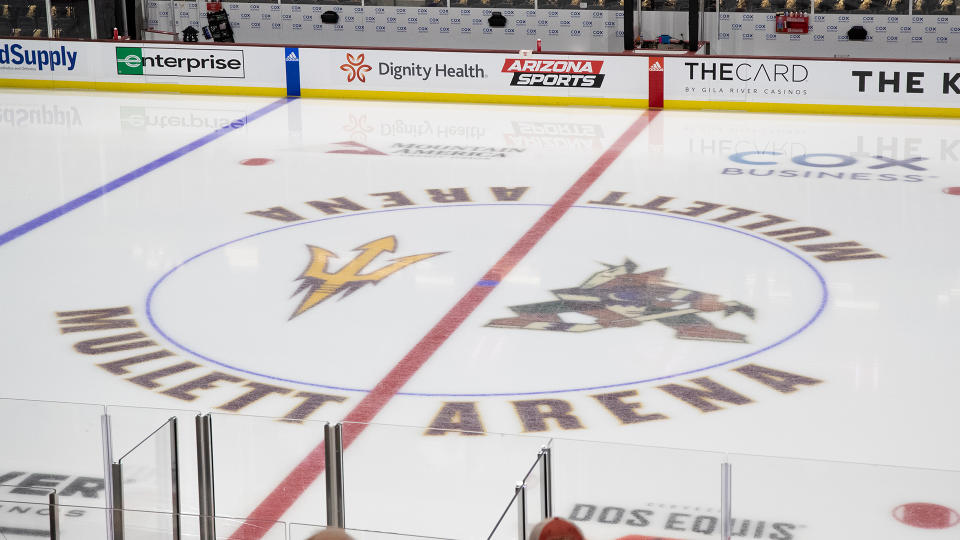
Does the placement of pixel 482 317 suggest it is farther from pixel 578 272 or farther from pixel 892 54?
pixel 892 54

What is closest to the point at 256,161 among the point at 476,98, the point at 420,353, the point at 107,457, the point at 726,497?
the point at 476,98

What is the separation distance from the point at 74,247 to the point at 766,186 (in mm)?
6414

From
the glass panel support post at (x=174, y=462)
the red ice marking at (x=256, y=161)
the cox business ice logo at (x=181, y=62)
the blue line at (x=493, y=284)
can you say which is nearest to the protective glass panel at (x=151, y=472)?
the glass panel support post at (x=174, y=462)

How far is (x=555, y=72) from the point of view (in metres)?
17.3

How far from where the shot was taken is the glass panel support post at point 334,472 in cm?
488

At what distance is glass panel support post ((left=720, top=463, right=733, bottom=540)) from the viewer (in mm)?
4398

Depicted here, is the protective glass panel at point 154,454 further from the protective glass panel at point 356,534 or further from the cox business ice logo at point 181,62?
the cox business ice logo at point 181,62

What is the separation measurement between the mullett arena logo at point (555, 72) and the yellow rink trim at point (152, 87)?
10.8 ft

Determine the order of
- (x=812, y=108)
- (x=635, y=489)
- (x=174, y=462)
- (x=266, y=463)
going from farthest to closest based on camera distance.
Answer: (x=812, y=108) < (x=266, y=463) < (x=174, y=462) < (x=635, y=489)

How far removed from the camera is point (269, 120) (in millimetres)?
16797

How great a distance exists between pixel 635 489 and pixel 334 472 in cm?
112

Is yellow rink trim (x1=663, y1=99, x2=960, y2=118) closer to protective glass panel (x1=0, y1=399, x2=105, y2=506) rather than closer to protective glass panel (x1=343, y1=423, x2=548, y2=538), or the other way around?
protective glass panel (x1=343, y1=423, x2=548, y2=538)

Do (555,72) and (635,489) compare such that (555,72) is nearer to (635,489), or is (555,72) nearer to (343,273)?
(343,273)

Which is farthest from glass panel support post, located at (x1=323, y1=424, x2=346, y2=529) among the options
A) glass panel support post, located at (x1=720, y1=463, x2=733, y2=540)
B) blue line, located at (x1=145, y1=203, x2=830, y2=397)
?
blue line, located at (x1=145, y1=203, x2=830, y2=397)
